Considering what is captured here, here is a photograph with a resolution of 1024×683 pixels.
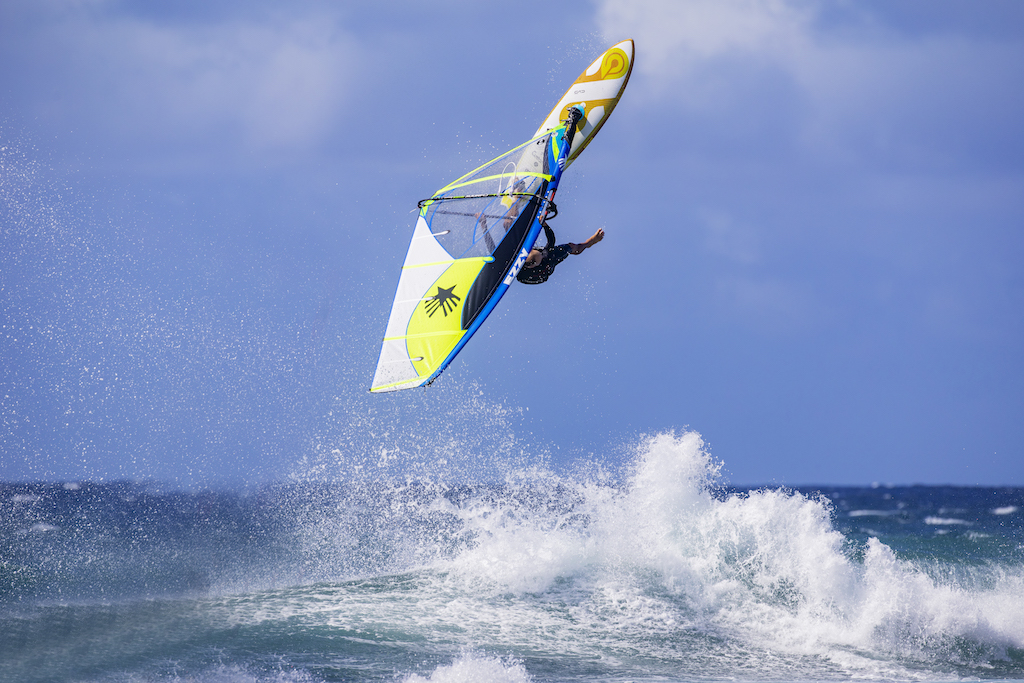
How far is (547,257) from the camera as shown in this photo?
290 inches

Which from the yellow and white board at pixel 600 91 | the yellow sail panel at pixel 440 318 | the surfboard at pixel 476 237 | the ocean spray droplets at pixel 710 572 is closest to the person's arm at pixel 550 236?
the surfboard at pixel 476 237

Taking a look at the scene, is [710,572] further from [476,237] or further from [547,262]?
[476,237]

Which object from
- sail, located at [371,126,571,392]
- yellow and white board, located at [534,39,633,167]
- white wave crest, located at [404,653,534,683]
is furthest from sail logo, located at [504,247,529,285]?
white wave crest, located at [404,653,534,683]

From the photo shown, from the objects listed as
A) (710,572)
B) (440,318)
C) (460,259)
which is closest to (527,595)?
(710,572)

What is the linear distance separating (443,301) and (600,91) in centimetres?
308

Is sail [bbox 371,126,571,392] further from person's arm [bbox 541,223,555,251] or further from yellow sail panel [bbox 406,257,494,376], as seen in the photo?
person's arm [bbox 541,223,555,251]

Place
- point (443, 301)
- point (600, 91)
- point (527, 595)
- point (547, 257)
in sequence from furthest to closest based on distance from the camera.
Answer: point (527, 595) < point (600, 91) < point (547, 257) < point (443, 301)

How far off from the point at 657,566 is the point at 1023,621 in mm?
4173

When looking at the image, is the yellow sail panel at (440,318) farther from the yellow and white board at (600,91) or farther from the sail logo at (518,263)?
the yellow and white board at (600,91)

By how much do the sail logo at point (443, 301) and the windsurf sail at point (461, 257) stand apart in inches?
0.4

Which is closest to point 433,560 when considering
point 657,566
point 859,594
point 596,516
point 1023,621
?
point 596,516

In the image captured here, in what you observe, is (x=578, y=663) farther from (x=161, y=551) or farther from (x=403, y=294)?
(x=161, y=551)

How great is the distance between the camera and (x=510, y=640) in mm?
8117

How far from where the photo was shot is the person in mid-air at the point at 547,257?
728 centimetres
